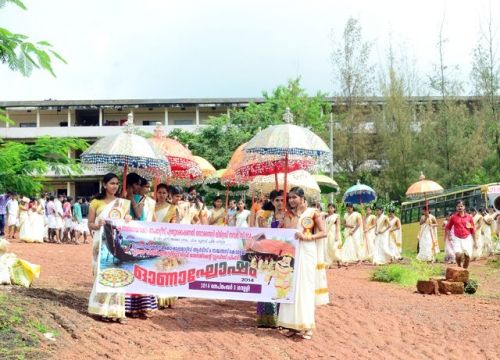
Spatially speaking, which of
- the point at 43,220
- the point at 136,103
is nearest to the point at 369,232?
the point at 43,220

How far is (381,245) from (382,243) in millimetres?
68

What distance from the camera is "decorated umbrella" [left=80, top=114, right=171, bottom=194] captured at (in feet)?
27.6

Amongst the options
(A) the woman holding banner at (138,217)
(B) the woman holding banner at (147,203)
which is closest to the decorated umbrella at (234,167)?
(B) the woman holding banner at (147,203)

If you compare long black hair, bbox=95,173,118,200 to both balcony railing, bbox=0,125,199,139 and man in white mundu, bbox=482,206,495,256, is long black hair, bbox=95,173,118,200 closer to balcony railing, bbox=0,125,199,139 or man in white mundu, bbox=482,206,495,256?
man in white mundu, bbox=482,206,495,256

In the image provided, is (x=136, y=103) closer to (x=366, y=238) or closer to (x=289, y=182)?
(x=366, y=238)

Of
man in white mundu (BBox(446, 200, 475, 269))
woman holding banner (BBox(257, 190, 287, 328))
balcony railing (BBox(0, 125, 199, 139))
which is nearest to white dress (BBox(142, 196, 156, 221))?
woman holding banner (BBox(257, 190, 287, 328))

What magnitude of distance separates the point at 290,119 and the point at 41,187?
136 inches

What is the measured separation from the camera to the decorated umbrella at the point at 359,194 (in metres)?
23.1

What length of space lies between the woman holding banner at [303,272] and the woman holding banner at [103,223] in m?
1.93

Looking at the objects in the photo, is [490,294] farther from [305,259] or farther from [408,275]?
[305,259]

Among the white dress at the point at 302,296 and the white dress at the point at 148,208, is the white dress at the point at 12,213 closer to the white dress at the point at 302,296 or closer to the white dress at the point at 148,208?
the white dress at the point at 148,208

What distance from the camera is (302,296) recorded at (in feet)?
25.8

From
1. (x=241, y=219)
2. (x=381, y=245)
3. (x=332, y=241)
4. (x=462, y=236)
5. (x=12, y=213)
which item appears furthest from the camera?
(x=12, y=213)

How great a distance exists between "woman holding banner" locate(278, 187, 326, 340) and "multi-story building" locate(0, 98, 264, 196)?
34682 millimetres
